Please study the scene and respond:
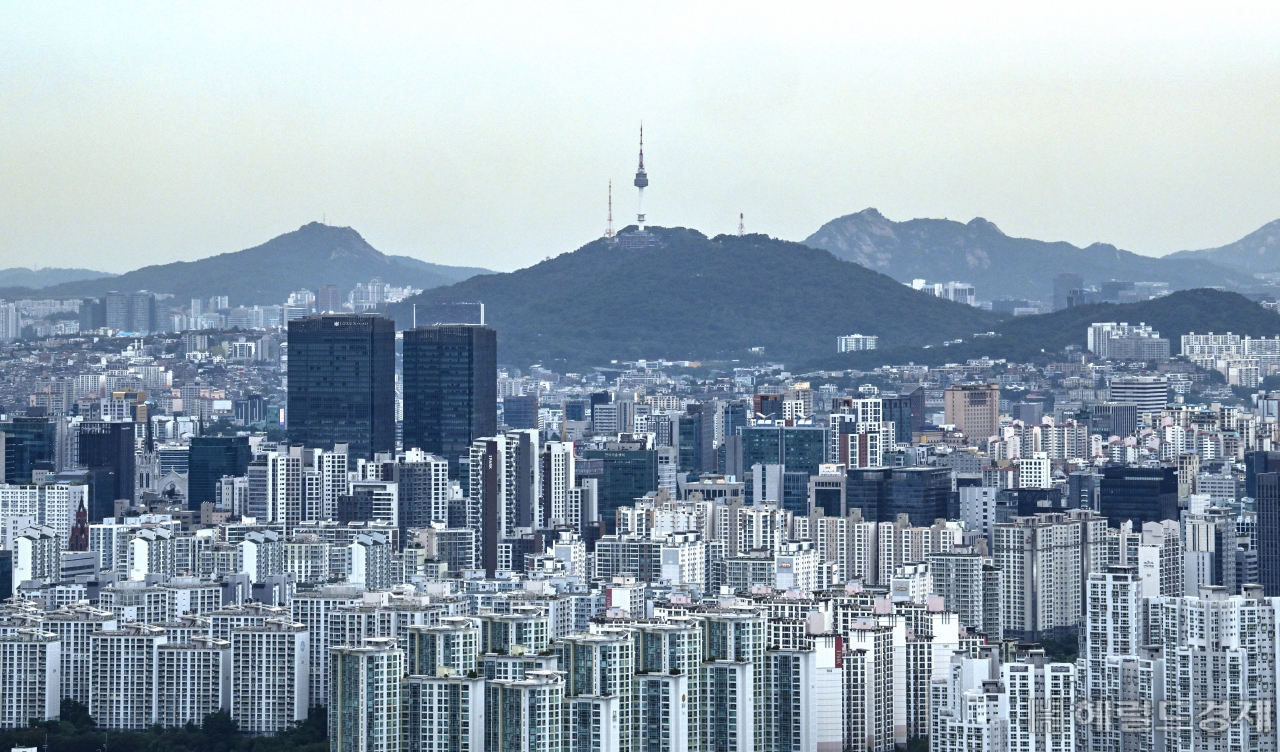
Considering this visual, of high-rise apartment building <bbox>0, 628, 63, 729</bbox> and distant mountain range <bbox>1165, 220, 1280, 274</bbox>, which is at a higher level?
distant mountain range <bbox>1165, 220, 1280, 274</bbox>

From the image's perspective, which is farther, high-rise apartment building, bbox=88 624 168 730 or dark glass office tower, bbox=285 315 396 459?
dark glass office tower, bbox=285 315 396 459

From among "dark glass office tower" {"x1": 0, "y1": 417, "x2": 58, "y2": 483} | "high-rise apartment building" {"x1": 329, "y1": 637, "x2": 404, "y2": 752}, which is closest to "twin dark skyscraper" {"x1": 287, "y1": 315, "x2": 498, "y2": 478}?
"dark glass office tower" {"x1": 0, "y1": 417, "x2": 58, "y2": 483}

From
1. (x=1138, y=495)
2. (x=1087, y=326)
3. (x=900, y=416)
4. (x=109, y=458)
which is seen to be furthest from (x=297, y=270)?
(x=1138, y=495)

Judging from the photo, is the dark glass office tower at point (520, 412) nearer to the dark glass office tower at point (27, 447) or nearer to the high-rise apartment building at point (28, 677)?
the dark glass office tower at point (27, 447)

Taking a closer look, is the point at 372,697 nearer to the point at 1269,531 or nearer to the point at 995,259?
the point at 1269,531

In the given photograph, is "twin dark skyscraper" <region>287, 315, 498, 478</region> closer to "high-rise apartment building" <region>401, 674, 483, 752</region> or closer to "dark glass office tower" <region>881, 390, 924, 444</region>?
"dark glass office tower" <region>881, 390, 924, 444</region>

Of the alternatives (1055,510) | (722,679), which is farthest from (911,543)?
(722,679)
